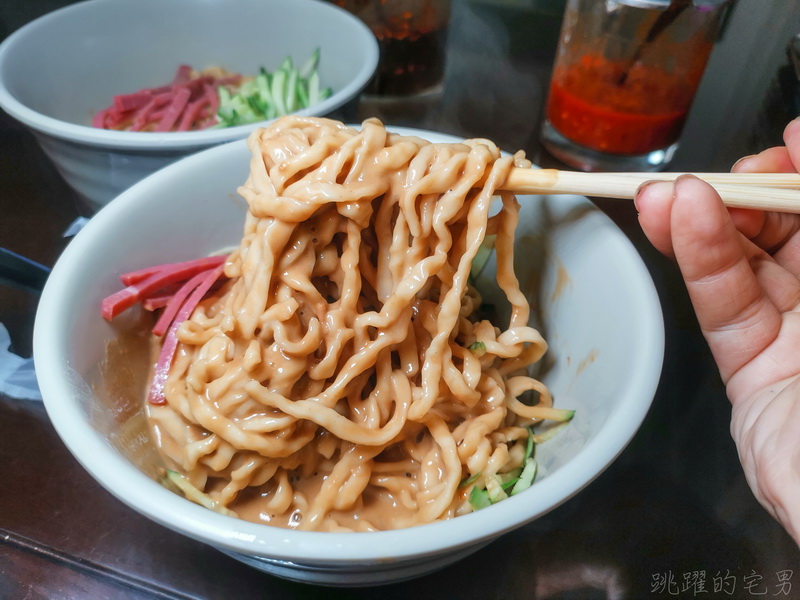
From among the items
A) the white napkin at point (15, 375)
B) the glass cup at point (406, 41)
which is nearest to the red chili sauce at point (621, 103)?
the glass cup at point (406, 41)

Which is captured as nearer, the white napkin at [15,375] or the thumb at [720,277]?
the thumb at [720,277]

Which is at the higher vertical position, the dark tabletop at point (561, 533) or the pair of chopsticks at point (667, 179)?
the pair of chopsticks at point (667, 179)

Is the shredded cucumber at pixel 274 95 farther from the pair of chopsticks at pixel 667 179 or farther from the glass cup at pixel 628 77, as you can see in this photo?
the pair of chopsticks at pixel 667 179

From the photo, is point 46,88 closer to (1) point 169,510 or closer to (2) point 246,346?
(2) point 246,346

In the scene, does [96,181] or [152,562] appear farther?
[96,181]

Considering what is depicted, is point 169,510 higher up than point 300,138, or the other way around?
point 300,138

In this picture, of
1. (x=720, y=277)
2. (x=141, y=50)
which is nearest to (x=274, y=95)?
(x=141, y=50)

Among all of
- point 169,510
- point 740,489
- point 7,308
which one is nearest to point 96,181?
point 7,308
